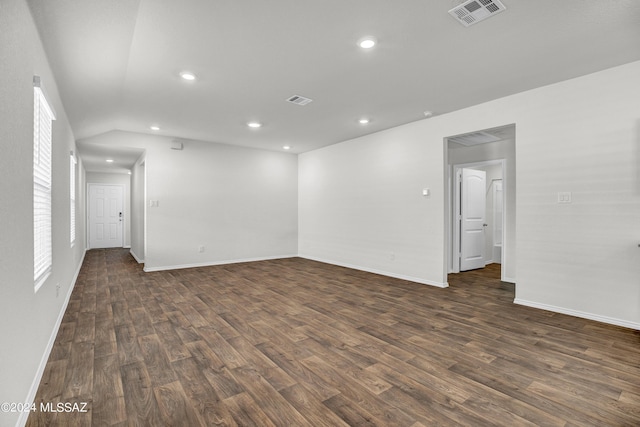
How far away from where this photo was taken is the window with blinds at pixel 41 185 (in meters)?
2.21

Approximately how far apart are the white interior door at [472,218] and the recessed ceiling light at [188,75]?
508cm

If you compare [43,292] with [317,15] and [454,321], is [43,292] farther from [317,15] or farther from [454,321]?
[454,321]

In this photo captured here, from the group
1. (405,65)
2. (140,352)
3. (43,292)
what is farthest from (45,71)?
(405,65)

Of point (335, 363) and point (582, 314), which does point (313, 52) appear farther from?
point (582, 314)

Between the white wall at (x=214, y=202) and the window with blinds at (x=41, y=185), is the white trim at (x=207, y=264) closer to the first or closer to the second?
the white wall at (x=214, y=202)

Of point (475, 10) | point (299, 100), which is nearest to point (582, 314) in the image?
point (475, 10)

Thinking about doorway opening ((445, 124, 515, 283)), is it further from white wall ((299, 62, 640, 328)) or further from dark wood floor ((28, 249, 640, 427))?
dark wood floor ((28, 249, 640, 427))

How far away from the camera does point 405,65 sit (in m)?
3.06

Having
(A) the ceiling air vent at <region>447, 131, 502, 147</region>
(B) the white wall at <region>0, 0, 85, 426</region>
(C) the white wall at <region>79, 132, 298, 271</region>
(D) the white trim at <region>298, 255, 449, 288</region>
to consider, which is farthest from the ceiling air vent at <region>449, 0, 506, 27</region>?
(C) the white wall at <region>79, 132, 298, 271</region>

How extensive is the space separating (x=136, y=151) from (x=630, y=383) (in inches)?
293

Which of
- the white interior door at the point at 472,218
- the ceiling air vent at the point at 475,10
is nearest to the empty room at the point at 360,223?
the ceiling air vent at the point at 475,10

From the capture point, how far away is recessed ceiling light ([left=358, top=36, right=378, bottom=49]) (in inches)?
101

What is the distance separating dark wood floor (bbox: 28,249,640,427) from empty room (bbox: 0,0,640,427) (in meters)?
0.02

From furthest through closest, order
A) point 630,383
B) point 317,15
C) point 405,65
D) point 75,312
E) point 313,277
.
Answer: point 313,277
point 75,312
point 405,65
point 317,15
point 630,383
